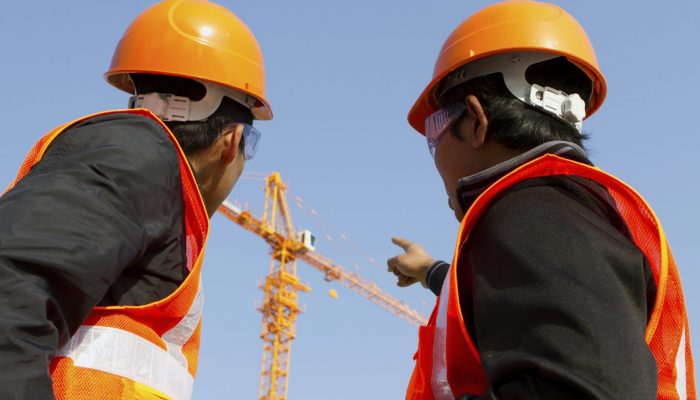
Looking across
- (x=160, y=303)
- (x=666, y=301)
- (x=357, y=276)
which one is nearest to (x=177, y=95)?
Result: (x=160, y=303)

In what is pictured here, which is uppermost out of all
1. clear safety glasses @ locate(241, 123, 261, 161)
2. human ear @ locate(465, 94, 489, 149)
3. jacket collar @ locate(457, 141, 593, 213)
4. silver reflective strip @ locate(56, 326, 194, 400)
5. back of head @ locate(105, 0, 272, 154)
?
back of head @ locate(105, 0, 272, 154)

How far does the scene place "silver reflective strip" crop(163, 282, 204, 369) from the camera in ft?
9.74

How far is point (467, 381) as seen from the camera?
231 cm

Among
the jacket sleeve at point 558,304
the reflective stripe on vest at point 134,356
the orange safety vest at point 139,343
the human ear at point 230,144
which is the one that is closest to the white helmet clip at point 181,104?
the human ear at point 230,144

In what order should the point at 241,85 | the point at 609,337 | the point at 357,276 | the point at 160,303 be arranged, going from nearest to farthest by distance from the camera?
the point at 609,337 < the point at 160,303 < the point at 241,85 < the point at 357,276

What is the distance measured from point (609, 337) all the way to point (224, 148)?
82.2 inches

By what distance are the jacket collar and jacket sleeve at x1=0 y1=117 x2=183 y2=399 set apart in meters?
1.00

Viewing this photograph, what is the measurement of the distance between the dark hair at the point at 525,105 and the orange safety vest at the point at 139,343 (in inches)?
42.1

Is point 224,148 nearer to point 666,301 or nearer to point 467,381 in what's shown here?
point 467,381

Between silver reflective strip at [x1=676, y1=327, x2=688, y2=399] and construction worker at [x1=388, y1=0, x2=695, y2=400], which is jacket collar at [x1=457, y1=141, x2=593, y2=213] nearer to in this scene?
construction worker at [x1=388, y1=0, x2=695, y2=400]

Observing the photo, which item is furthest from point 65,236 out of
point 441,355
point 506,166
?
point 506,166

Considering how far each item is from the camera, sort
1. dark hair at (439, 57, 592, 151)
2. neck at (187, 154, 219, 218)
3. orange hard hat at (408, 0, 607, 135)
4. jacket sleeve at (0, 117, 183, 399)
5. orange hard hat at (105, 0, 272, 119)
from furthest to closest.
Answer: orange hard hat at (105, 0, 272, 119) → neck at (187, 154, 219, 218) → orange hard hat at (408, 0, 607, 135) → dark hair at (439, 57, 592, 151) → jacket sleeve at (0, 117, 183, 399)

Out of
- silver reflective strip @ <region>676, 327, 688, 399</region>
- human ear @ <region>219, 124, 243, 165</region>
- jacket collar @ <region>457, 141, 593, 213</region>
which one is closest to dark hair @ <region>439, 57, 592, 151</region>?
jacket collar @ <region>457, 141, 593, 213</region>

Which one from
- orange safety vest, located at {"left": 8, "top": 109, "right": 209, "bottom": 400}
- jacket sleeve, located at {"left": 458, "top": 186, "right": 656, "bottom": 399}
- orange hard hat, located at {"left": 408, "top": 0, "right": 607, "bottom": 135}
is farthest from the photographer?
orange hard hat, located at {"left": 408, "top": 0, "right": 607, "bottom": 135}
